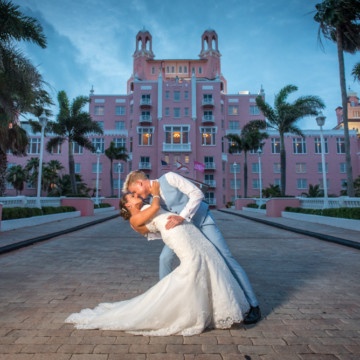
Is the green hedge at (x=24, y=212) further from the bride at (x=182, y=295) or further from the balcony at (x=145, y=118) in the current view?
the balcony at (x=145, y=118)

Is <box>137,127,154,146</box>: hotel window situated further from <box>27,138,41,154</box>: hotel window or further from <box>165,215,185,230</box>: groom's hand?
<box>165,215,185,230</box>: groom's hand

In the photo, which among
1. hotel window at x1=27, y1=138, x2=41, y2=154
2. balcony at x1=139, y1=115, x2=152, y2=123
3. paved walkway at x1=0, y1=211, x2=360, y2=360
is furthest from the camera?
hotel window at x1=27, y1=138, x2=41, y2=154

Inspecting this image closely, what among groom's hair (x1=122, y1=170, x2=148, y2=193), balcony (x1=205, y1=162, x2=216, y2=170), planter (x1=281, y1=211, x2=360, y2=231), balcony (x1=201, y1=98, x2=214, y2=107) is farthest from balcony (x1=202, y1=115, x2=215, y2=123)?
groom's hair (x1=122, y1=170, x2=148, y2=193)

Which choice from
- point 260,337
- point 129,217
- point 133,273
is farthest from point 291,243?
point 129,217

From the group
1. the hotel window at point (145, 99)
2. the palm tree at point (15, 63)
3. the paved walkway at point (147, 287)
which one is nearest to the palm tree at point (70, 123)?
the palm tree at point (15, 63)

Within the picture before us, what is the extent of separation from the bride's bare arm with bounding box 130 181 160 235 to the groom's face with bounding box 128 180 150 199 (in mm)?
88

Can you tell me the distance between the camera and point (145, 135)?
158ft

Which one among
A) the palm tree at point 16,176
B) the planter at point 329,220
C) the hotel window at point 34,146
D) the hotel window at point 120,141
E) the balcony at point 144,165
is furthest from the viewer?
the hotel window at point 120,141

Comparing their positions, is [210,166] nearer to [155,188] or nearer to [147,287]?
[147,287]

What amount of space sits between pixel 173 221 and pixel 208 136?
46.5 meters

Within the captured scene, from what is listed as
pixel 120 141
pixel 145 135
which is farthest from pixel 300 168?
pixel 120 141

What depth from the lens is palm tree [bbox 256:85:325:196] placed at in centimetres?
2381

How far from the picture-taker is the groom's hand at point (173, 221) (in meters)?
2.76

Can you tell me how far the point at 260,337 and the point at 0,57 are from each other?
1457 centimetres
